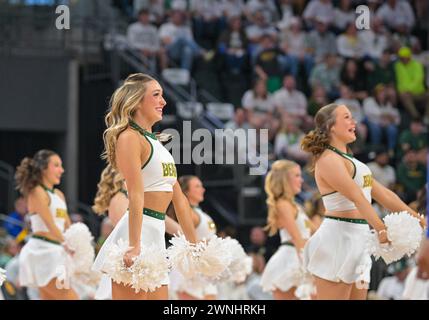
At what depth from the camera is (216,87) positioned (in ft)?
48.6

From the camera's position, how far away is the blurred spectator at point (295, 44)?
50.6ft

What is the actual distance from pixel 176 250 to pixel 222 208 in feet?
24.6

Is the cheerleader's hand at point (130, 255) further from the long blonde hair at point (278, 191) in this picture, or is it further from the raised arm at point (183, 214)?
the long blonde hair at point (278, 191)

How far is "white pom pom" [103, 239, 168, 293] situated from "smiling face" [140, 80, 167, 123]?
2.47 feet

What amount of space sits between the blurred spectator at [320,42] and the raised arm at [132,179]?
10.0 m

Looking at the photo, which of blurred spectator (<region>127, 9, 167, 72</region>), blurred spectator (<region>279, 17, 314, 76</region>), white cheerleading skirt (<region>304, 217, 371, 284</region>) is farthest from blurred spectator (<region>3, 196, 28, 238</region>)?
white cheerleading skirt (<region>304, 217, 371, 284</region>)

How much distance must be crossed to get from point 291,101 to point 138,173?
893 cm

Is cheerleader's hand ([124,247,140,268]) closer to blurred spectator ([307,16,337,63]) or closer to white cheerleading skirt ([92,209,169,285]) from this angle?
white cheerleading skirt ([92,209,169,285])

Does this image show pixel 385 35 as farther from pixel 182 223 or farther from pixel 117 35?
pixel 182 223

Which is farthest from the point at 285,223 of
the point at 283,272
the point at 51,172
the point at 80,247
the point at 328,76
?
the point at 328,76

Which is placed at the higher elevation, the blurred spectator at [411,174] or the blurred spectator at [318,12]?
the blurred spectator at [318,12]

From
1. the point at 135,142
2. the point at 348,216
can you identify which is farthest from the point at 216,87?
the point at 135,142

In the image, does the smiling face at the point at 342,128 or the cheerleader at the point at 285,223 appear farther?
the cheerleader at the point at 285,223

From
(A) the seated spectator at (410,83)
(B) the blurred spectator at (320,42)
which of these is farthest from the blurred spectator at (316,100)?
(A) the seated spectator at (410,83)
